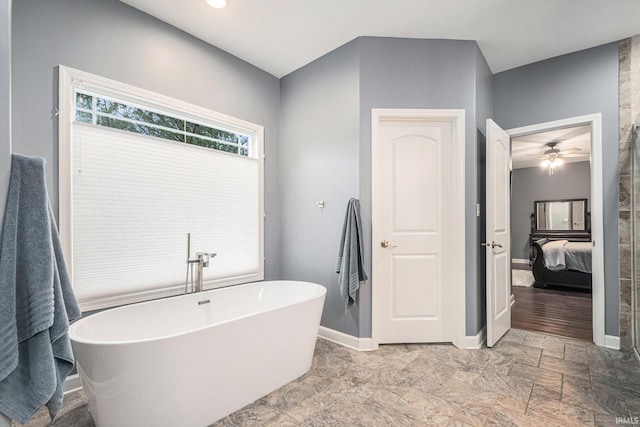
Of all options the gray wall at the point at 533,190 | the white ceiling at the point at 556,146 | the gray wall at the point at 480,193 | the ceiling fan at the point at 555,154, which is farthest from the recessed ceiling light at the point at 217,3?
the gray wall at the point at 533,190

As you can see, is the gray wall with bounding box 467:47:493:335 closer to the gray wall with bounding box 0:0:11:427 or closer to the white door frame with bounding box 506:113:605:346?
the white door frame with bounding box 506:113:605:346

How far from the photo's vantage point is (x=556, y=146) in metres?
5.67

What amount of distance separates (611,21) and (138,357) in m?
4.05

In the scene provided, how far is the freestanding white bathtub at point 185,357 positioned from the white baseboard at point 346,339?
0.57 meters

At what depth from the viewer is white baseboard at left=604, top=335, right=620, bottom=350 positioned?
8.79ft

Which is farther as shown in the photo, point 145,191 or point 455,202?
point 455,202

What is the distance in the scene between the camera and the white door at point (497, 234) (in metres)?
2.71

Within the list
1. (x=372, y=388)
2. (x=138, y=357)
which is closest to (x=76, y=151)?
(x=138, y=357)

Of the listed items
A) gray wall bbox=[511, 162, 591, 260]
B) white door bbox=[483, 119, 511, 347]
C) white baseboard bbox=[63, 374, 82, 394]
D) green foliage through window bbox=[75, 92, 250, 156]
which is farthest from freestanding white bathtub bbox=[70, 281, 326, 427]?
gray wall bbox=[511, 162, 591, 260]

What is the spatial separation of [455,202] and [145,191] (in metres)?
2.58

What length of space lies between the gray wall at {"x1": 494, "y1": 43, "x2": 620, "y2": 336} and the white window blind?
2.89 m

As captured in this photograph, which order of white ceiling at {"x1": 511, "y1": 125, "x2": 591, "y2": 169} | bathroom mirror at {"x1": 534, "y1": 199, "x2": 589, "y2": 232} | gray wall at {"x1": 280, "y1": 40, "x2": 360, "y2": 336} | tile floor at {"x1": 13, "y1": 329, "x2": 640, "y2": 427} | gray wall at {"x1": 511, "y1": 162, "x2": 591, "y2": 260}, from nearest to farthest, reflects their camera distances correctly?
1. tile floor at {"x1": 13, "y1": 329, "x2": 640, "y2": 427}
2. gray wall at {"x1": 280, "y1": 40, "x2": 360, "y2": 336}
3. white ceiling at {"x1": 511, "y1": 125, "x2": 591, "y2": 169}
4. bathroom mirror at {"x1": 534, "y1": 199, "x2": 589, "y2": 232}
5. gray wall at {"x1": 511, "y1": 162, "x2": 591, "y2": 260}

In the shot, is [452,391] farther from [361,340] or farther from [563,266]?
[563,266]

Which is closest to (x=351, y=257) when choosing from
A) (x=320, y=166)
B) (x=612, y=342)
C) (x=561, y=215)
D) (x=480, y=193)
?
(x=320, y=166)
